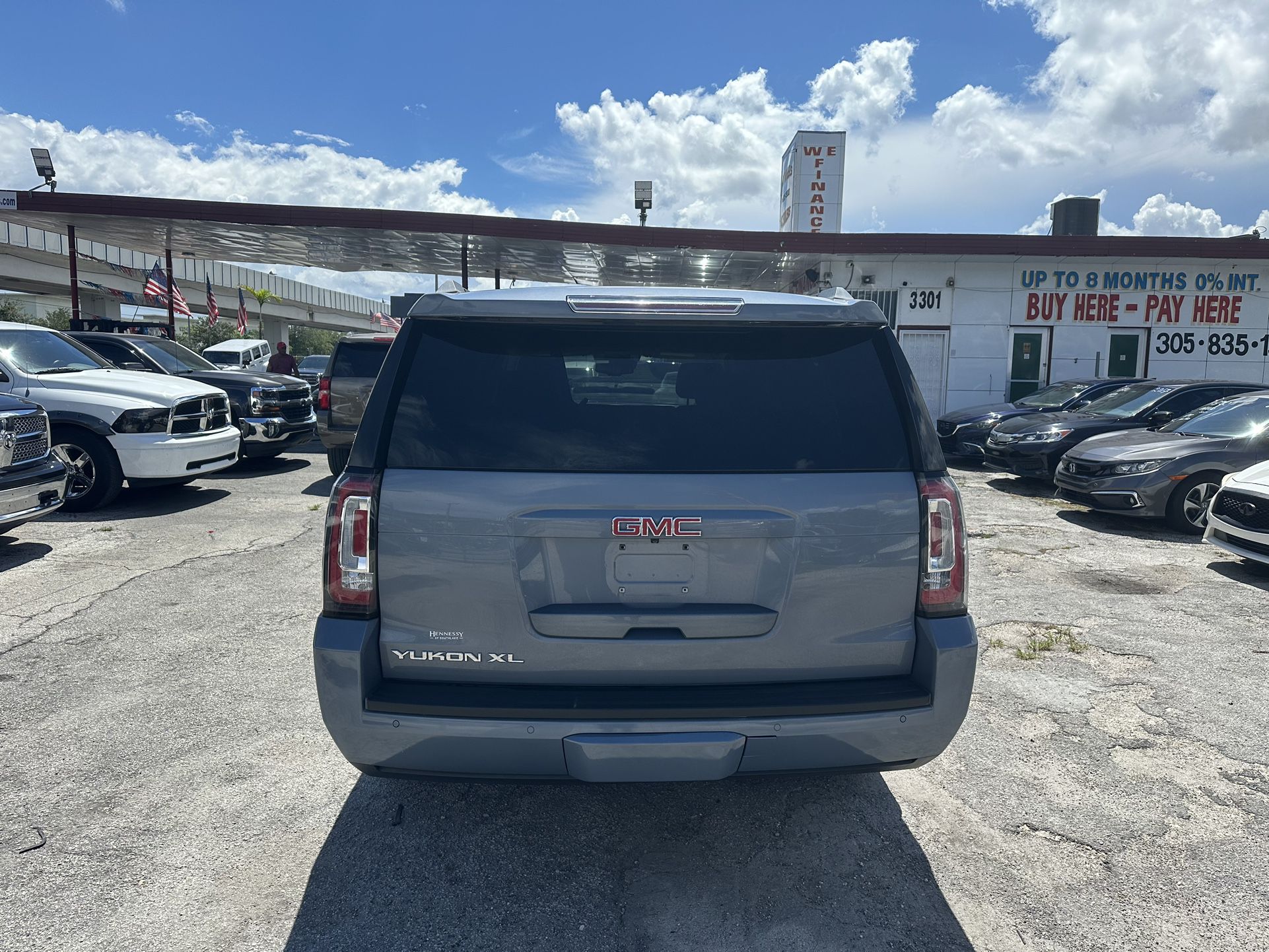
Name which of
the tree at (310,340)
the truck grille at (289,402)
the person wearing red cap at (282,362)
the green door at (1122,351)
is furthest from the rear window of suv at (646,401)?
the tree at (310,340)

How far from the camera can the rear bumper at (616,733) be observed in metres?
2.53

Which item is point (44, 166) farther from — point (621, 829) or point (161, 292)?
point (621, 829)

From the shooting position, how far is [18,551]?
24.3ft

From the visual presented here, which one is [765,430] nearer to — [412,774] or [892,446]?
[892,446]

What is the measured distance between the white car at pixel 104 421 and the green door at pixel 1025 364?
16457 millimetres

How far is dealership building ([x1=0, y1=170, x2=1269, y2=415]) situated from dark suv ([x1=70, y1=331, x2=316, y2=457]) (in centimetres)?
596

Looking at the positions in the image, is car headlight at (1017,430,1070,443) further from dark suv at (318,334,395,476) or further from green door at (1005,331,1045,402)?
dark suv at (318,334,395,476)

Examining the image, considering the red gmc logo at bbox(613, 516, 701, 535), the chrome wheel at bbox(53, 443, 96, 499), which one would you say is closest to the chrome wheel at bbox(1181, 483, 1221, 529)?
the red gmc logo at bbox(613, 516, 701, 535)

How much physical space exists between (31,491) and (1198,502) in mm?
10688

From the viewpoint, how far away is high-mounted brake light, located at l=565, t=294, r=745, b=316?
8.86 feet

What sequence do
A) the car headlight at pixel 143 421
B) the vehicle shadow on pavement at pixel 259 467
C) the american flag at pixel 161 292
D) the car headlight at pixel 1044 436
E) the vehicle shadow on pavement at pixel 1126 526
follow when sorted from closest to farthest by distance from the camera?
the vehicle shadow on pavement at pixel 1126 526 < the car headlight at pixel 143 421 < the car headlight at pixel 1044 436 < the vehicle shadow on pavement at pixel 259 467 < the american flag at pixel 161 292

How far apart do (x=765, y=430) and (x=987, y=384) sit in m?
18.3

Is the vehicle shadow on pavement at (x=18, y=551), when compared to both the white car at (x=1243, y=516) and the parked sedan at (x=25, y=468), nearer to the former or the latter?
the parked sedan at (x=25, y=468)

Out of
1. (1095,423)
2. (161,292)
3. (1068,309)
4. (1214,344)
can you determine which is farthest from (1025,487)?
(161,292)
